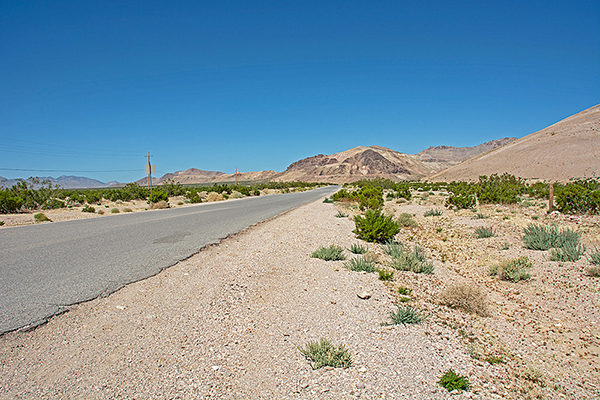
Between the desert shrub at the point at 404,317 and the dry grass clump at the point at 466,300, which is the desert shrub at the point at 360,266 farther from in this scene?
the desert shrub at the point at 404,317

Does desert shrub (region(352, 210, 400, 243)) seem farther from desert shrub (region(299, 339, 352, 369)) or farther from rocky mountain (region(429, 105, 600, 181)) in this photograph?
rocky mountain (region(429, 105, 600, 181))

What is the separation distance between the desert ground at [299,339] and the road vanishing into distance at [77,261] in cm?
38

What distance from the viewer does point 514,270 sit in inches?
271

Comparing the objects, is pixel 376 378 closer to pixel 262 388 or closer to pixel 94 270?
pixel 262 388

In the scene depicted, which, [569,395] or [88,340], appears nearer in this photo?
[569,395]

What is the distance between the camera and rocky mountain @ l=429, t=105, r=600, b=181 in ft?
198

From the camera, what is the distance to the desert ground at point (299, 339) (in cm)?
295

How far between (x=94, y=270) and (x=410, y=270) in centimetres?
616

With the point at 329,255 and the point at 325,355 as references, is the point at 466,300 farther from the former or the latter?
the point at 329,255

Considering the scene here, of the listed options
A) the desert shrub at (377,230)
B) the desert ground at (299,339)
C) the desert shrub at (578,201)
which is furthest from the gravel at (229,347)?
the desert shrub at (578,201)

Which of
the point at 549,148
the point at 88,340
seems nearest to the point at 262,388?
the point at 88,340

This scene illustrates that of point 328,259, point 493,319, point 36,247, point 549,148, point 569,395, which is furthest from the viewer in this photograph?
point 549,148

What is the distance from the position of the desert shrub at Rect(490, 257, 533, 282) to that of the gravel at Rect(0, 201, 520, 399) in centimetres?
296

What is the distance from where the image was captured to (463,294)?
5.10 meters
